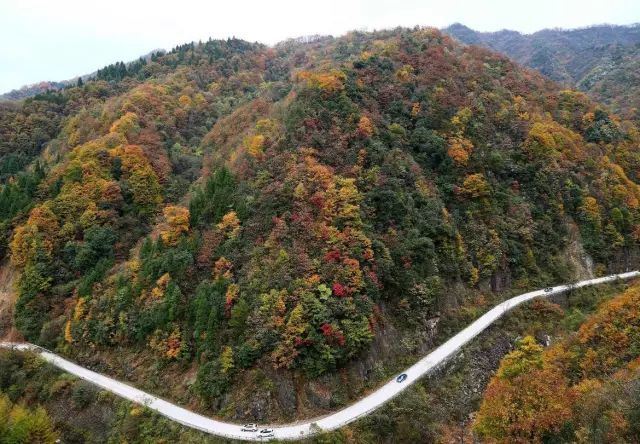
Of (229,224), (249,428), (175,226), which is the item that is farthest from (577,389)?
(175,226)

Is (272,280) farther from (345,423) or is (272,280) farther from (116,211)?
(116,211)

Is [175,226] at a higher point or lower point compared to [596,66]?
lower

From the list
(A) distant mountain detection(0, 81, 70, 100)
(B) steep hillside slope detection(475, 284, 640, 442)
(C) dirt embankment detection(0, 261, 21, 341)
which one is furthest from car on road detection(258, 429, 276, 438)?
(A) distant mountain detection(0, 81, 70, 100)

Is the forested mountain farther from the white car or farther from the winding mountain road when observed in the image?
the winding mountain road

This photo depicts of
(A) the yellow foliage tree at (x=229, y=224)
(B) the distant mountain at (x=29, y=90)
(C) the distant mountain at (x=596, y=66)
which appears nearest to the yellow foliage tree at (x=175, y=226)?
(A) the yellow foliage tree at (x=229, y=224)

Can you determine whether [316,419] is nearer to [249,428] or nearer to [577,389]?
[249,428]

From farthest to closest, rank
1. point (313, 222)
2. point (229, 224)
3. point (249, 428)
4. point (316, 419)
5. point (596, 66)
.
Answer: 1. point (596, 66)
2. point (229, 224)
3. point (313, 222)
4. point (316, 419)
5. point (249, 428)
